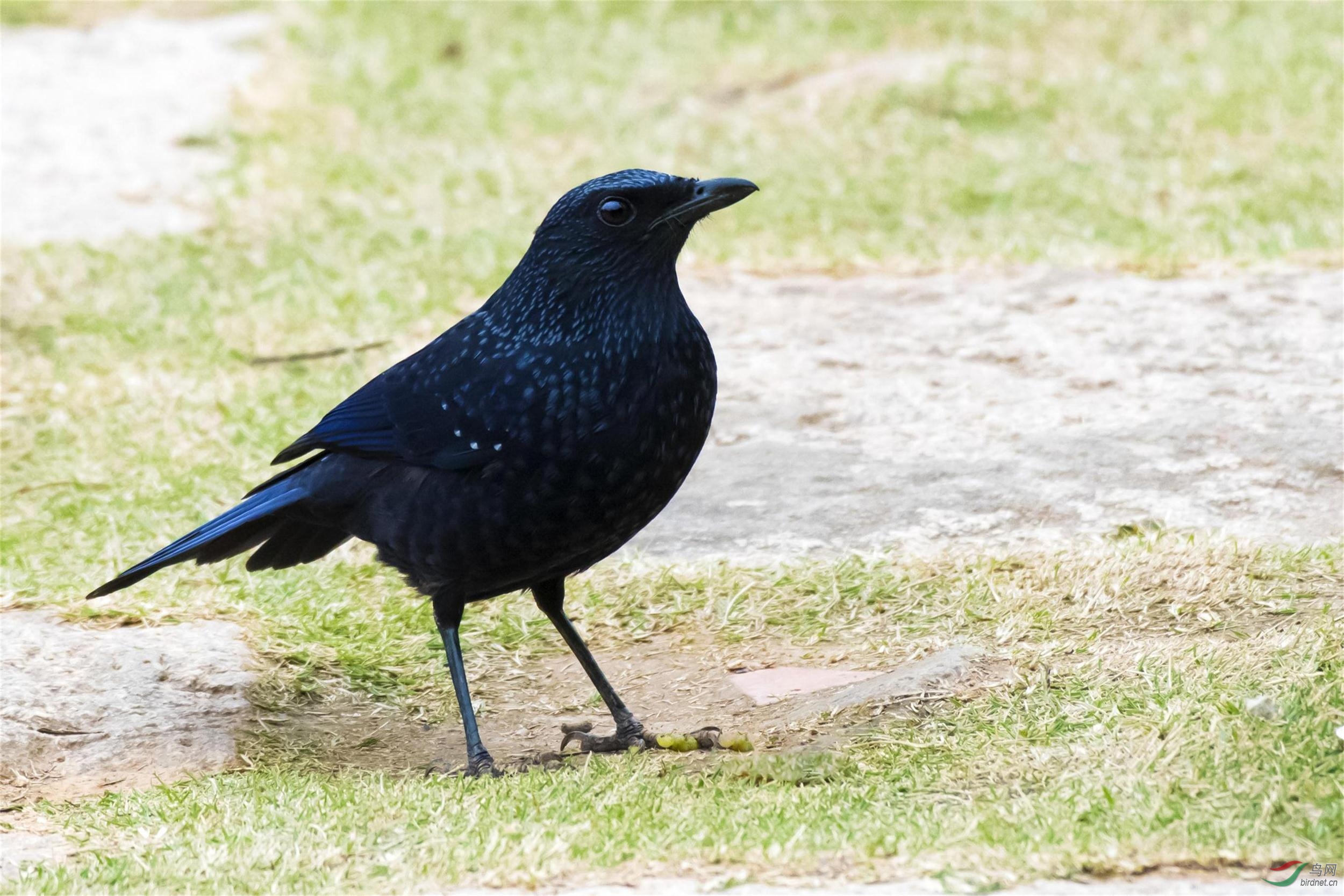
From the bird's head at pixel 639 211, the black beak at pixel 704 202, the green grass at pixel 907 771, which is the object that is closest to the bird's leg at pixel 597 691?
the green grass at pixel 907 771

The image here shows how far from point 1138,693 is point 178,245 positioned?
6.04 m

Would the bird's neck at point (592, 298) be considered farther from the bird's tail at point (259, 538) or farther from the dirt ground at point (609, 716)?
the dirt ground at point (609, 716)

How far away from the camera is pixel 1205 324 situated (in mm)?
6348

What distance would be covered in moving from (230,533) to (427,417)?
2.19ft

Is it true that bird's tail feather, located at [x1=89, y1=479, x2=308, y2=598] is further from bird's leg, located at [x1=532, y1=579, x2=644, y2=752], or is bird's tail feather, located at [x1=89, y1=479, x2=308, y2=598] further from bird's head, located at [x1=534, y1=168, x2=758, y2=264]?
bird's head, located at [x1=534, y1=168, x2=758, y2=264]

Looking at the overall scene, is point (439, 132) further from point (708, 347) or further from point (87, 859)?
point (87, 859)

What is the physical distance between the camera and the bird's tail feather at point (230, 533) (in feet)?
13.5

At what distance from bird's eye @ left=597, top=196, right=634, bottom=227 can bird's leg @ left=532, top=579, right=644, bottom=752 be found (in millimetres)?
948

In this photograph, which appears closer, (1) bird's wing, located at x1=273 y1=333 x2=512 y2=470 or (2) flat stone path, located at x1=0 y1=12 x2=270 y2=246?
(1) bird's wing, located at x1=273 y1=333 x2=512 y2=470

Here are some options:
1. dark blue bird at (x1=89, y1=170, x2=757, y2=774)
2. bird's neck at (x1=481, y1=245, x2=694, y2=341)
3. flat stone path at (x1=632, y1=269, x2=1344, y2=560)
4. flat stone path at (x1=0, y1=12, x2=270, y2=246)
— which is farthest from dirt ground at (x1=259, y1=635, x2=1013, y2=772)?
flat stone path at (x1=0, y1=12, x2=270, y2=246)

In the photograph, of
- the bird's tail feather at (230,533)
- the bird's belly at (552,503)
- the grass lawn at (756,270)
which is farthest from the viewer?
the bird's tail feather at (230,533)

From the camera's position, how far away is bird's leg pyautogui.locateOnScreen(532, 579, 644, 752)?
13.1ft

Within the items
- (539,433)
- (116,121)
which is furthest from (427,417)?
(116,121)

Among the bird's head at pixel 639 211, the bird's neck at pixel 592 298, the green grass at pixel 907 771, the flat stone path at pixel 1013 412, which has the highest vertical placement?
the bird's head at pixel 639 211
